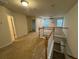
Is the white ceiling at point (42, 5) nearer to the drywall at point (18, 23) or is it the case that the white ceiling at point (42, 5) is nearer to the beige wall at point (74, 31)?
the beige wall at point (74, 31)

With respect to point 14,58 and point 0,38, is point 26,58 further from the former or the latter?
point 0,38

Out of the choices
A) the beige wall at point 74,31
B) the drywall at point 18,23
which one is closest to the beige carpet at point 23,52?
the beige wall at point 74,31

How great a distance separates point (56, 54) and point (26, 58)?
159 inches

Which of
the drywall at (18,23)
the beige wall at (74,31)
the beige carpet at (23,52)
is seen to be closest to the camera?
the beige carpet at (23,52)

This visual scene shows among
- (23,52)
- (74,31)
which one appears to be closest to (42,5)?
(74,31)

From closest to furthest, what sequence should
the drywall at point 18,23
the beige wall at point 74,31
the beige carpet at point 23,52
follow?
the beige carpet at point 23,52 < the beige wall at point 74,31 < the drywall at point 18,23

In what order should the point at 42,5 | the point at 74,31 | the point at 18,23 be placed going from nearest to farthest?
1. the point at 74,31
2. the point at 42,5
3. the point at 18,23

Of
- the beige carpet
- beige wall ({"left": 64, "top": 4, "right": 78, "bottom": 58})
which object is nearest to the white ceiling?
beige wall ({"left": 64, "top": 4, "right": 78, "bottom": 58})

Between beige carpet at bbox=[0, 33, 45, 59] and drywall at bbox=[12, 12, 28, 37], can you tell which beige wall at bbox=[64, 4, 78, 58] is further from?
drywall at bbox=[12, 12, 28, 37]

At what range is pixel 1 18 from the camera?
4.94 m

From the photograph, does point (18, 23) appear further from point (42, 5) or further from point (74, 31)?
point (74, 31)

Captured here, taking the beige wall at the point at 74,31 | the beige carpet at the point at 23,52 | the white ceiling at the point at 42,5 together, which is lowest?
the beige carpet at the point at 23,52

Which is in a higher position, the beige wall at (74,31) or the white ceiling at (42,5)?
the white ceiling at (42,5)

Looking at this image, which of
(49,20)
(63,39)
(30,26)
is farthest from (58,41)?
(49,20)
